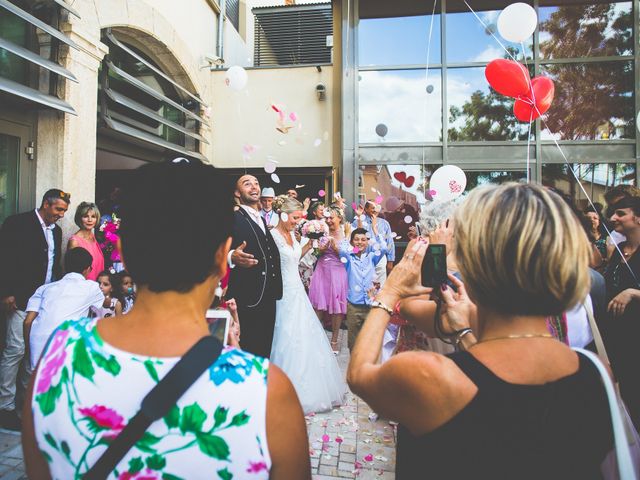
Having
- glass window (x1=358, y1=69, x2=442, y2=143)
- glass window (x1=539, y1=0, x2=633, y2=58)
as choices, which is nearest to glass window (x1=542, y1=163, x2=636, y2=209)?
glass window (x1=539, y1=0, x2=633, y2=58)

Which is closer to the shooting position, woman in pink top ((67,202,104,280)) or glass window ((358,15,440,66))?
woman in pink top ((67,202,104,280))

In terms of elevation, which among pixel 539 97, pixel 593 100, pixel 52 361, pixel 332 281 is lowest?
pixel 332 281

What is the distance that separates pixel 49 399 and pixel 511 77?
5115mm

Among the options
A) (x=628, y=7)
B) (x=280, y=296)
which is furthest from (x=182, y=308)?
(x=628, y=7)

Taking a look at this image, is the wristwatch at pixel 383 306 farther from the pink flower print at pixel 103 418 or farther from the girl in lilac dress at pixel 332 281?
the girl in lilac dress at pixel 332 281


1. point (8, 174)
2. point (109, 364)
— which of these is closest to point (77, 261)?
point (8, 174)

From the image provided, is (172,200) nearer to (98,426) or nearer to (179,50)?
(98,426)

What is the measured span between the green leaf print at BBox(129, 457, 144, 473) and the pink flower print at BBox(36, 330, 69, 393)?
0.26m

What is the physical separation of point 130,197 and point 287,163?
28.6ft

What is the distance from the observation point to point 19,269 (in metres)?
3.87

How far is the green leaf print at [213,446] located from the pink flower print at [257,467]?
0.05m

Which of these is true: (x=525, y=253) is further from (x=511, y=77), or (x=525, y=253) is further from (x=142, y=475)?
(x=511, y=77)

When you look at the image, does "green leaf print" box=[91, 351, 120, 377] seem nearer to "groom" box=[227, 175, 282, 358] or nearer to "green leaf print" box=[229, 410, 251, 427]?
"green leaf print" box=[229, 410, 251, 427]

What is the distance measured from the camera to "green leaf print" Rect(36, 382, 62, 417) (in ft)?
3.01
